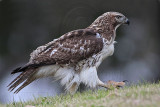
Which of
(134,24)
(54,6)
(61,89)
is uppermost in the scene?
(54,6)

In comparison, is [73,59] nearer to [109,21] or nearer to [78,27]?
[109,21]

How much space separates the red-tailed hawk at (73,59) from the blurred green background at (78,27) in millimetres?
8150

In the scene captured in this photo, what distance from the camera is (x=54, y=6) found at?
18453 mm

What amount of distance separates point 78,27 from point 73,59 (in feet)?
28.7

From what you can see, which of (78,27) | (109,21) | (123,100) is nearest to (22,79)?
(109,21)

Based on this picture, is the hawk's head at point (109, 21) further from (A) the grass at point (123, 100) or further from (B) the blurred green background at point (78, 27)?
(B) the blurred green background at point (78, 27)

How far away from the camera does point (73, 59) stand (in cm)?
859

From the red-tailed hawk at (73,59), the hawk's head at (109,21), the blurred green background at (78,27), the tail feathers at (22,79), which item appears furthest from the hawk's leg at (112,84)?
the blurred green background at (78,27)

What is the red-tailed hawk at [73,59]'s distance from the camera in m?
8.49

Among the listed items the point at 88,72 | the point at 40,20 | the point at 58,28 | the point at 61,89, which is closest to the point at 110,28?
the point at 88,72

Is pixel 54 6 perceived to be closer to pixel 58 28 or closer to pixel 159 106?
pixel 58 28

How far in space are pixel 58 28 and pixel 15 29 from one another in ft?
7.36

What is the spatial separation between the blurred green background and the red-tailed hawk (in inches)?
321

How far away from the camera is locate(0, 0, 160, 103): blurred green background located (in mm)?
17562
